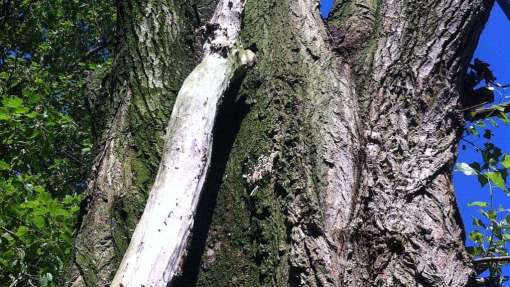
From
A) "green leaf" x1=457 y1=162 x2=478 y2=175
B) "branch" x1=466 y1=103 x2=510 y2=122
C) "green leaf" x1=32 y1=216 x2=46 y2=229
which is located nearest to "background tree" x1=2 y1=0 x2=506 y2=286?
"branch" x1=466 y1=103 x2=510 y2=122

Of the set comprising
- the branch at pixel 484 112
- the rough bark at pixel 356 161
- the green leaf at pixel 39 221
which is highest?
the branch at pixel 484 112

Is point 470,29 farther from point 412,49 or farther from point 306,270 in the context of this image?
point 306,270

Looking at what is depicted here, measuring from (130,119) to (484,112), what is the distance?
1.64 meters

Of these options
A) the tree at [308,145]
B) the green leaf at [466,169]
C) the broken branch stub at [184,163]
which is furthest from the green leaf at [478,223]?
the broken branch stub at [184,163]

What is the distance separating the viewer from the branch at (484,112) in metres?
2.94

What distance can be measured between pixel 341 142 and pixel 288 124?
246 millimetres

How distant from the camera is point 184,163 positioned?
7.66 ft

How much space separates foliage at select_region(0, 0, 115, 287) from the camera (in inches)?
178

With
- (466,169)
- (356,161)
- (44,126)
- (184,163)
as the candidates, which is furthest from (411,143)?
(44,126)

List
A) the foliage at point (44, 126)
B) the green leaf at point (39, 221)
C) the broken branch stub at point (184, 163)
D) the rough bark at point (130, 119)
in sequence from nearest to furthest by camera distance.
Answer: the broken branch stub at point (184, 163)
the rough bark at point (130, 119)
the green leaf at point (39, 221)
the foliage at point (44, 126)

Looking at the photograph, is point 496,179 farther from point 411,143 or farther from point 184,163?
point 184,163

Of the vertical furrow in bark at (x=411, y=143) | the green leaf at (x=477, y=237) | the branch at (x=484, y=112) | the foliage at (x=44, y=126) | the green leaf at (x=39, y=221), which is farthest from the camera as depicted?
the foliage at (x=44, y=126)

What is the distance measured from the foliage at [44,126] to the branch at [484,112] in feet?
5.86

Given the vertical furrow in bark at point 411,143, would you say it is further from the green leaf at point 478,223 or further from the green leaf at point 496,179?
the green leaf at point 478,223
